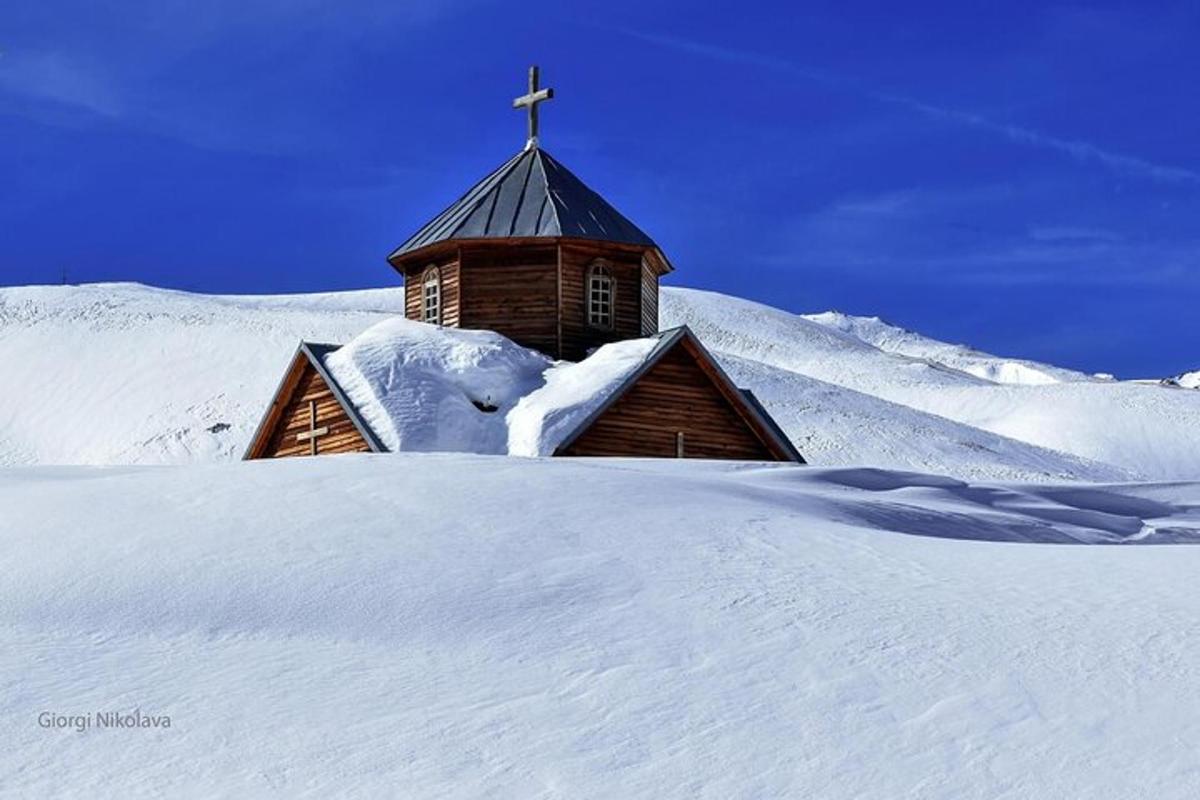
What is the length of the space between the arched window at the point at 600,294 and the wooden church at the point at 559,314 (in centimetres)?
2

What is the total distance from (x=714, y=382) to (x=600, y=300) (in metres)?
3.10

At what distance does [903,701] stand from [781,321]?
332 feet

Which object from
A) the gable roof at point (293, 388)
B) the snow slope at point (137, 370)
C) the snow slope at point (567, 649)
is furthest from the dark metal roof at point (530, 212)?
the snow slope at point (137, 370)

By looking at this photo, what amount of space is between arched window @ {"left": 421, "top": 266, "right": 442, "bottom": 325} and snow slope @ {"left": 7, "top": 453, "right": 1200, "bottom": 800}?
16.5 m

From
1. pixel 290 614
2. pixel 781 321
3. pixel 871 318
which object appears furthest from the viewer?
pixel 871 318

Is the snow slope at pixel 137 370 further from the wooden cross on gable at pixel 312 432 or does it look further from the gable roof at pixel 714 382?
the gable roof at pixel 714 382

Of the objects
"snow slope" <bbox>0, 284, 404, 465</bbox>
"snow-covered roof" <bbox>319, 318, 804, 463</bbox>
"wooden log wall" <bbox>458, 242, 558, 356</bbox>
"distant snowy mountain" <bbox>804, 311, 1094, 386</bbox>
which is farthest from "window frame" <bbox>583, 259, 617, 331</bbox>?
"distant snowy mountain" <bbox>804, 311, 1094, 386</bbox>

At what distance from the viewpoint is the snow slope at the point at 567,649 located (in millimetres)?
7027

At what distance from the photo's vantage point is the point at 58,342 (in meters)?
67.4

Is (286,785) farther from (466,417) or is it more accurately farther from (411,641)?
(466,417)

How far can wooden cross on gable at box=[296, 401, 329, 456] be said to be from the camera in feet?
89.2

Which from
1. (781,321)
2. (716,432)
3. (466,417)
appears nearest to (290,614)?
(466,417)

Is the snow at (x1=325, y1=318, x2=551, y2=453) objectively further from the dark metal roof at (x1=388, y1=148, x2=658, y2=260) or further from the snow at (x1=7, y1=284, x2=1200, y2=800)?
the snow at (x1=7, y1=284, x2=1200, y2=800)

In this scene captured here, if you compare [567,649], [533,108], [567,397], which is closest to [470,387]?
[567,397]
